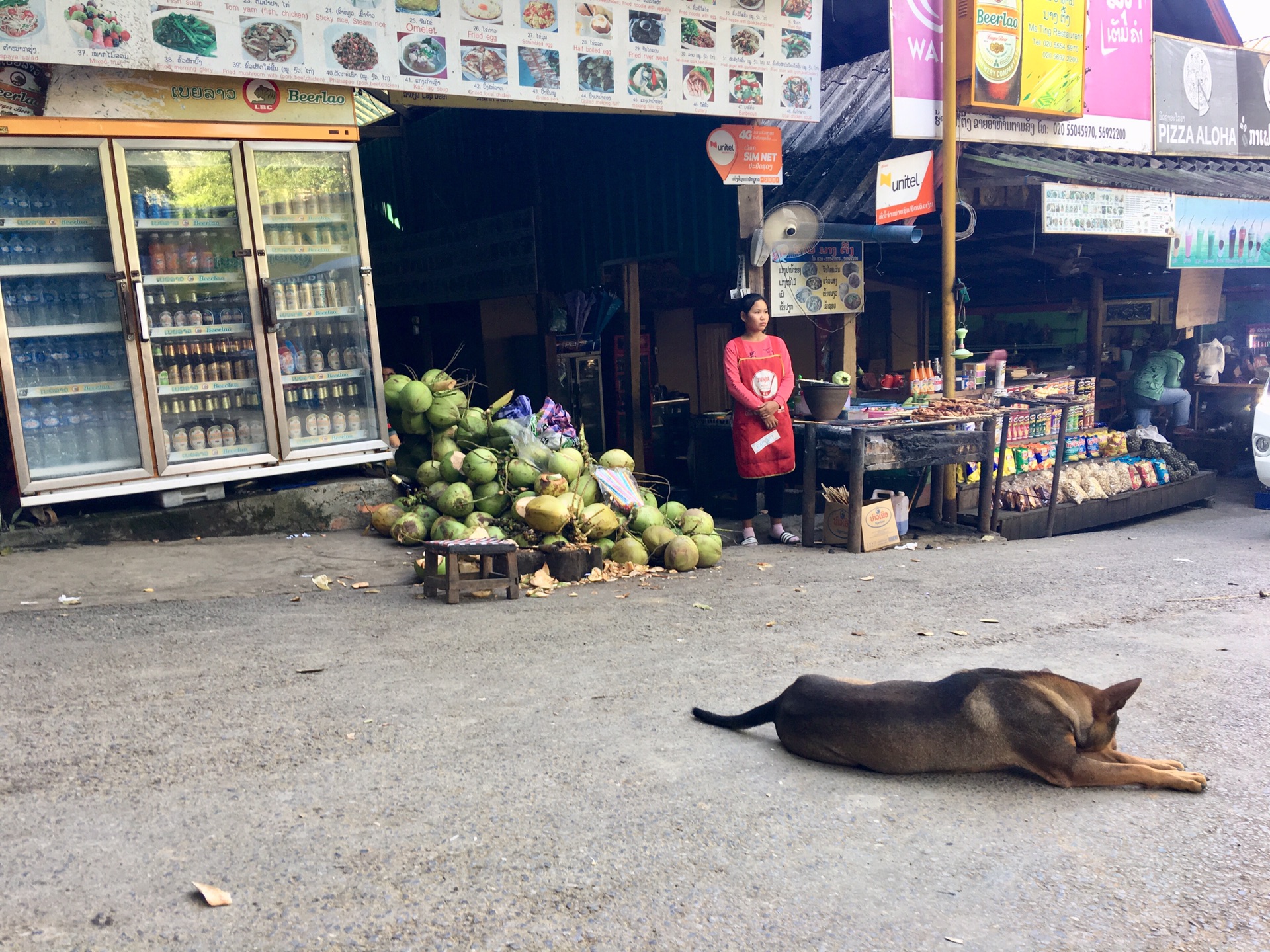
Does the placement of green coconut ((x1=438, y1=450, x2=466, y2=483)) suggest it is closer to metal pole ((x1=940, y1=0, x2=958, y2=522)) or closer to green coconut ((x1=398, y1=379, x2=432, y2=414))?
green coconut ((x1=398, y1=379, x2=432, y2=414))

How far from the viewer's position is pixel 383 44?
6.58 m

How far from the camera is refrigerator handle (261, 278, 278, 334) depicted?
6934mm

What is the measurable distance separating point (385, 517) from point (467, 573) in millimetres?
1536

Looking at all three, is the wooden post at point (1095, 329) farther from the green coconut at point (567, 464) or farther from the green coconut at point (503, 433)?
the green coconut at point (503, 433)

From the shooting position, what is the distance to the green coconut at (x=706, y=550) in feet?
22.9

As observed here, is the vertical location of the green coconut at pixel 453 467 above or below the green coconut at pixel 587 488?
above

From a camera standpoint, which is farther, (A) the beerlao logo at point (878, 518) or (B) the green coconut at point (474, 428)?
(A) the beerlao logo at point (878, 518)

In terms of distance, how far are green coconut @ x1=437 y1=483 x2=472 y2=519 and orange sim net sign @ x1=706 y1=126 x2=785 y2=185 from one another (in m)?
3.59

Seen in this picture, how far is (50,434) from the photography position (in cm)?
656

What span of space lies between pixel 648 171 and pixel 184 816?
747 centimetres

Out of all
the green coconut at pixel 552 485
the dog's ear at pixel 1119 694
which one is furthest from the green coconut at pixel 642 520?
the dog's ear at pixel 1119 694

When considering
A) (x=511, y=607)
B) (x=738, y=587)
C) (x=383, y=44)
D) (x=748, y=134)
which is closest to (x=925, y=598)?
(x=738, y=587)

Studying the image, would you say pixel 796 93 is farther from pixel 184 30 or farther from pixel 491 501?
pixel 184 30

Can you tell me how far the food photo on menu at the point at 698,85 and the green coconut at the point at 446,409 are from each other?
2.96 m
